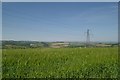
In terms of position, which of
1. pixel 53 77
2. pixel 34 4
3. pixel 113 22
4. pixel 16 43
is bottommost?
pixel 53 77

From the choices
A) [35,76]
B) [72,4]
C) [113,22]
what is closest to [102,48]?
[113,22]

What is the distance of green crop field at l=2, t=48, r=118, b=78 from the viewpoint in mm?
4320

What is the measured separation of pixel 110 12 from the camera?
173 inches

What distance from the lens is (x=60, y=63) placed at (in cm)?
Result: 441

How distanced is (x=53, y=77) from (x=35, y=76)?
0.95 ft

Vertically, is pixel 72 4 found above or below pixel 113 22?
above

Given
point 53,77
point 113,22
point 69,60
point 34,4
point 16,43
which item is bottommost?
point 53,77

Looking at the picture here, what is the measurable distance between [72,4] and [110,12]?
0.64 meters

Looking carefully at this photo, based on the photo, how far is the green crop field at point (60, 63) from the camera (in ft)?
14.2

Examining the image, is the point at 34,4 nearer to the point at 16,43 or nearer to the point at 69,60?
the point at 16,43

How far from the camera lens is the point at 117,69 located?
443cm

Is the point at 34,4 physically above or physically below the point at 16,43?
above

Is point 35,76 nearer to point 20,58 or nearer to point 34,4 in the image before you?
point 20,58

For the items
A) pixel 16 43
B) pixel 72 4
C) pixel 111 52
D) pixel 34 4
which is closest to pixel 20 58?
pixel 16 43
